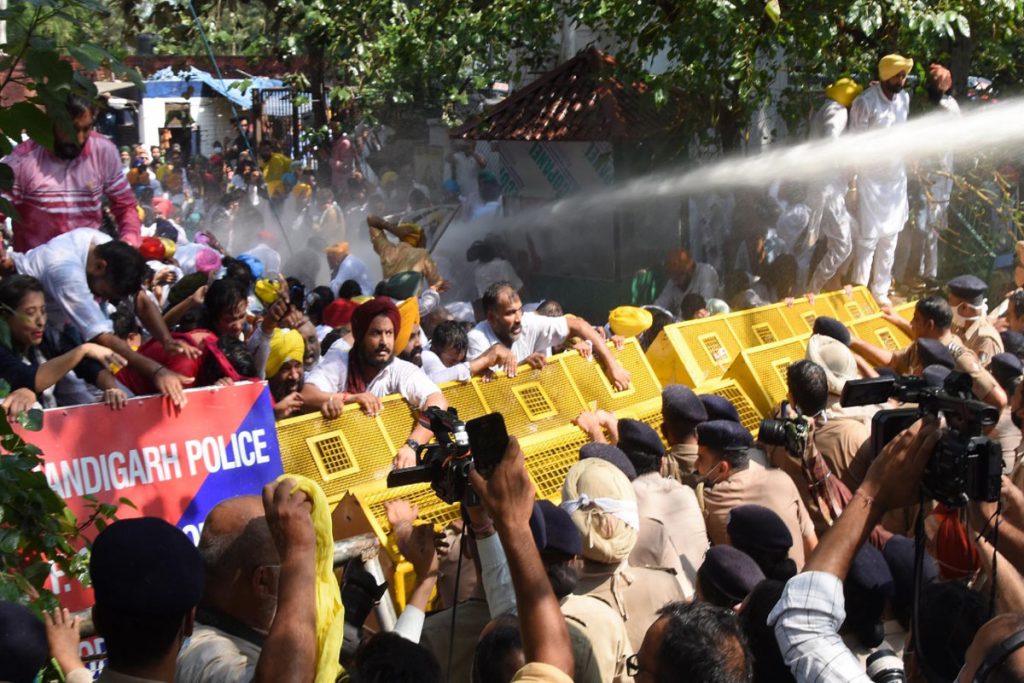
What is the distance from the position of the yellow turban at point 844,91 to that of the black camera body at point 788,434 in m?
6.51

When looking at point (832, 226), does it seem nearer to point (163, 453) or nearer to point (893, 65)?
point (893, 65)

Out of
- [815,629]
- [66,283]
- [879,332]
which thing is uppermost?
[66,283]

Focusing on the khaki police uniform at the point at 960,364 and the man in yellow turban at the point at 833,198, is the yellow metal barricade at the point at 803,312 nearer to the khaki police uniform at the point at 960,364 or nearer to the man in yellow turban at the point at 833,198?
the man in yellow turban at the point at 833,198

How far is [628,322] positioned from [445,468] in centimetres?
516

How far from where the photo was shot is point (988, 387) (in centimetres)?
655

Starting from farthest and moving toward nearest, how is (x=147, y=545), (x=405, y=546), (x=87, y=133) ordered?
(x=87, y=133)
(x=405, y=546)
(x=147, y=545)

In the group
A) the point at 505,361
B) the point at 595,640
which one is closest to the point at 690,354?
the point at 505,361

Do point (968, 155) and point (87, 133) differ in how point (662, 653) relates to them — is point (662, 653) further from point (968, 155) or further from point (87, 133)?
point (968, 155)

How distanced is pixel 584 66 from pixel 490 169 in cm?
419

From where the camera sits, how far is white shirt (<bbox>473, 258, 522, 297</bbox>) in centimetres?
1313

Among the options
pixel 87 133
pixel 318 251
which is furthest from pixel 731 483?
pixel 318 251

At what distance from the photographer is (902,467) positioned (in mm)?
2871

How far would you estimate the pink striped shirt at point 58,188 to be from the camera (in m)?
6.41

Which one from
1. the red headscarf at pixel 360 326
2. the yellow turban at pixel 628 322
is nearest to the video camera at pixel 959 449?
the red headscarf at pixel 360 326
